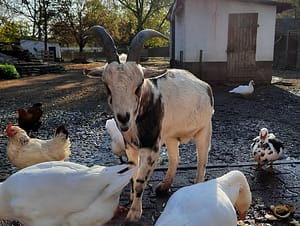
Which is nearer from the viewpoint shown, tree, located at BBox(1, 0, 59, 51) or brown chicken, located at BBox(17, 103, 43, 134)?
brown chicken, located at BBox(17, 103, 43, 134)

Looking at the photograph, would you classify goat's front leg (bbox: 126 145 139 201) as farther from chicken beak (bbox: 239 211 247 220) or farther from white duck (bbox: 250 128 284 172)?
white duck (bbox: 250 128 284 172)

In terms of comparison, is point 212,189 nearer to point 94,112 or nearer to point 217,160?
point 217,160

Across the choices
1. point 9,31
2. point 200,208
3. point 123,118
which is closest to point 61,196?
point 123,118

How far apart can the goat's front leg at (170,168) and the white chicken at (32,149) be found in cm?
136

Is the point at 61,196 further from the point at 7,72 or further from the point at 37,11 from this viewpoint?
the point at 37,11

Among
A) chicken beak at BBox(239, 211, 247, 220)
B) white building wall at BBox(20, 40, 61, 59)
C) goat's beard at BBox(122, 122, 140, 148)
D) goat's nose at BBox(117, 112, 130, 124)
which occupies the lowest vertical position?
chicken beak at BBox(239, 211, 247, 220)

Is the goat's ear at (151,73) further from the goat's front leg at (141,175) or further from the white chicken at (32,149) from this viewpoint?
the white chicken at (32,149)

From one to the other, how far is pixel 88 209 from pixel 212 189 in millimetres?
1012

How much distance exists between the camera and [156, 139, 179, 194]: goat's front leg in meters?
4.21

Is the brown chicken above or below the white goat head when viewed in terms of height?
below

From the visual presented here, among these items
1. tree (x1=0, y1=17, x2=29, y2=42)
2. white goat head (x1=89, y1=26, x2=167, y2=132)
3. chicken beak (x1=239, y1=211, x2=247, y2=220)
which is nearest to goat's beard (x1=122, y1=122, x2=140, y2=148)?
white goat head (x1=89, y1=26, x2=167, y2=132)

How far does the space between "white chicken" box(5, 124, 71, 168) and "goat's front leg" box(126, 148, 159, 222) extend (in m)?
1.40

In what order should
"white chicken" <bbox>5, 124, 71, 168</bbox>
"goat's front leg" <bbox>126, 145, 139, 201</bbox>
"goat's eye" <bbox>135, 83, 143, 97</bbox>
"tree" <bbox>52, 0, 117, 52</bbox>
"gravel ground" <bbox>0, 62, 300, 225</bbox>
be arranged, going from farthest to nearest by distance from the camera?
1. "tree" <bbox>52, 0, 117, 52</bbox>
2. "gravel ground" <bbox>0, 62, 300, 225</bbox>
3. "white chicken" <bbox>5, 124, 71, 168</bbox>
4. "goat's front leg" <bbox>126, 145, 139, 201</bbox>
5. "goat's eye" <bbox>135, 83, 143, 97</bbox>

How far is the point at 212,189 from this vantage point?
2592mm
